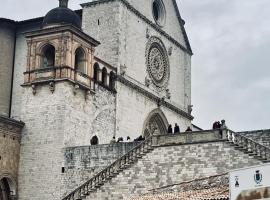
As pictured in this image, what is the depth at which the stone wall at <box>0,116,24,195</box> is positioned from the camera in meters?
36.1

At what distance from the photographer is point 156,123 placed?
1831 inches

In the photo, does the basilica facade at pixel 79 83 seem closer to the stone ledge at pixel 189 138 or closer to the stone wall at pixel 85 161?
the stone wall at pixel 85 161

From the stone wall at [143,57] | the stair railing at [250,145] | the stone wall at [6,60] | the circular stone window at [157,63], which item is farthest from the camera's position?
the circular stone window at [157,63]

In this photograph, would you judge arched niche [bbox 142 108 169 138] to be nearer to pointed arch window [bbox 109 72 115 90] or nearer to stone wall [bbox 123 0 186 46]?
pointed arch window [bbox 109 72 115 90]

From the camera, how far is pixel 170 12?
164ft

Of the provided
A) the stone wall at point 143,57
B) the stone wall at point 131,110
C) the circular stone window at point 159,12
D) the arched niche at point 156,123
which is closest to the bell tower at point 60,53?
the stone wall at point 131,110

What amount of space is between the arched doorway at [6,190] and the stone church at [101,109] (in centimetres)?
5

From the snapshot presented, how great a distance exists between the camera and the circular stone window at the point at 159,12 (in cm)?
4835

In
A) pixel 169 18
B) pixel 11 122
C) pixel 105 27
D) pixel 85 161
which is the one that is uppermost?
pixel 169 18

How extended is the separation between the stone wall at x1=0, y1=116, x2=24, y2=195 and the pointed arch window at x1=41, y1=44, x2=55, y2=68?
347cm

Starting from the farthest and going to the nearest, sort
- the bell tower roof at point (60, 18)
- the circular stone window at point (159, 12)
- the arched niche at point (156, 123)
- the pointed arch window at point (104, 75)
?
the circular stone window at point (159, 12)
the arched niche at point (156, 123)
the pointed arch window at point (104, 75)
the bell tower roof at point (60, 18)

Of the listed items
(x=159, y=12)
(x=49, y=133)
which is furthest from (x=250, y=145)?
(x=159, y=12)

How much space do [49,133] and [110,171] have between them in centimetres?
479

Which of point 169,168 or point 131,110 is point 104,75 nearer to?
point 131,110
